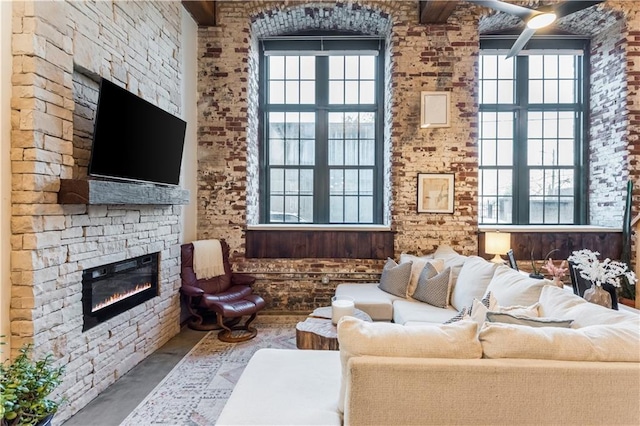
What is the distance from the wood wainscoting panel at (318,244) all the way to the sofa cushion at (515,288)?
1901 mm

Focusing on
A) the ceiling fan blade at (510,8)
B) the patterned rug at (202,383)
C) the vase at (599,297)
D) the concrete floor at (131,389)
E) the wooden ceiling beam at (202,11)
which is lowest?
the concrete floor at (131,389)

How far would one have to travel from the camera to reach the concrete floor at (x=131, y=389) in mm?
2307

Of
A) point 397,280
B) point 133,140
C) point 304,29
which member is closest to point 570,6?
point 397,280

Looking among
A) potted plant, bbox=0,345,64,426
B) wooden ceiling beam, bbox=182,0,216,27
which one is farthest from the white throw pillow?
wooden ceiling beam, bbox=182,0,216,27

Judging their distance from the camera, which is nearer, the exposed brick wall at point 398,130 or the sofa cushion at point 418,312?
the sofa cushion at point 418,312

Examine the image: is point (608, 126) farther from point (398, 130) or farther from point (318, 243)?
point (318, 243)

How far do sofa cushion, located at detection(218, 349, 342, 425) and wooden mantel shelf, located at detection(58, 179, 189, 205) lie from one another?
1.53 meters

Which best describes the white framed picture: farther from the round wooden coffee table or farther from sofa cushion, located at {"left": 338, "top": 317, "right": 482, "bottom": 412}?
sofa cushion, located at {"left": 338, "top": 317, "right": 482, "bottom": 412}

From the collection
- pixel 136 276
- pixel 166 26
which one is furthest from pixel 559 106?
pixel 136 276

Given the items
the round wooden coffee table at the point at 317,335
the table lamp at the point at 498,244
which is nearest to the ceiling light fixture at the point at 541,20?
the table lamp at the point at 498,244

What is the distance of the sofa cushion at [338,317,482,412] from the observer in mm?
1446

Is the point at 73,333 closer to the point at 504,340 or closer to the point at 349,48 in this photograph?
the point at 504,340

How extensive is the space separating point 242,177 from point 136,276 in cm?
187

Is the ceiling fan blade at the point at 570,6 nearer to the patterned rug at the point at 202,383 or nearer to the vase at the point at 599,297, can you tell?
the vase at the point at 599,297
